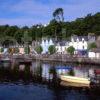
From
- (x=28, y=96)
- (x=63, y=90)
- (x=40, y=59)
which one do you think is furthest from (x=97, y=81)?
(x=40, y=59)

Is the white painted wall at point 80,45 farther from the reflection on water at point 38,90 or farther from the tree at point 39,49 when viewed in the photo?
the reflection on water at point 38,90

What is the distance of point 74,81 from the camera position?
70188mm

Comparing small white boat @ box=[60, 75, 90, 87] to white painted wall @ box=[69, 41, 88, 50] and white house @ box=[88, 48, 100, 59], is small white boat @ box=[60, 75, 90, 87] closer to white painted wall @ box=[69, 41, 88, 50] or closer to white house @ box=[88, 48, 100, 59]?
white house @ box=[88, 48, 100, 59]

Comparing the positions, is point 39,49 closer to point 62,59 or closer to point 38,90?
point 62,59

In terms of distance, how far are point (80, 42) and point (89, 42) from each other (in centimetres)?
589

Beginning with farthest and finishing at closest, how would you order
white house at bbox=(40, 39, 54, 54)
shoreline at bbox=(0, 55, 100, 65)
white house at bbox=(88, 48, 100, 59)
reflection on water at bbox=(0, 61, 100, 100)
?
white house at bbox=(40, 39, 54, 54), white house at bbox=(88, 48, 100, 59), shoreline at bbox=(0, 55, 100, 65), reflection on water at bbox=(0, 61, 100, 100)

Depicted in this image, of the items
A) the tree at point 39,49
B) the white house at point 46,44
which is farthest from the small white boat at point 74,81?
the white house at point 46,44

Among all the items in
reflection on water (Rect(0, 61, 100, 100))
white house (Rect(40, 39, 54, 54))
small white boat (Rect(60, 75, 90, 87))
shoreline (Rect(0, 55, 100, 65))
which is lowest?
reflection on water (Rect(0, 61, 100, 100))

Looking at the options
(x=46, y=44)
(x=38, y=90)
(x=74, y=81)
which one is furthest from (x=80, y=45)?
(x=38, y=90)

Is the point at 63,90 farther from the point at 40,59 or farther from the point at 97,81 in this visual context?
the point at 40,59

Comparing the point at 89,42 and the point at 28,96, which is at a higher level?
the point at 89,42

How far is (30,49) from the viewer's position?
173250 millimetres

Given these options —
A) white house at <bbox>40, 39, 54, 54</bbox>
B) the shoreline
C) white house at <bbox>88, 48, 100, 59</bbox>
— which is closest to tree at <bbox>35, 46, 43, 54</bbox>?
white house at <bbox>40, 39, 54, 54</bbox>

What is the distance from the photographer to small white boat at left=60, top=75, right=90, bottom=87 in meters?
67.1
